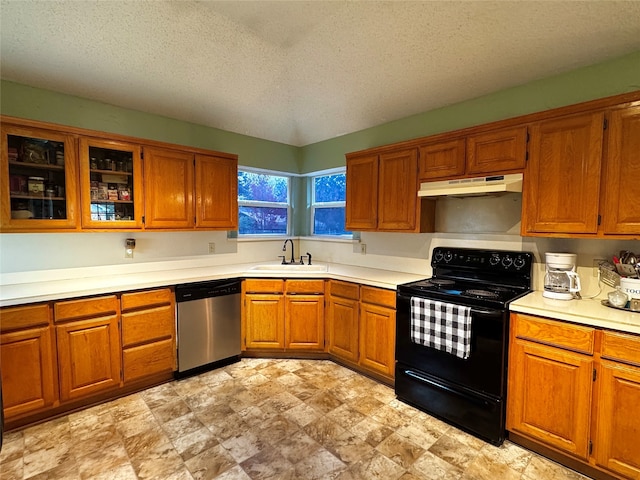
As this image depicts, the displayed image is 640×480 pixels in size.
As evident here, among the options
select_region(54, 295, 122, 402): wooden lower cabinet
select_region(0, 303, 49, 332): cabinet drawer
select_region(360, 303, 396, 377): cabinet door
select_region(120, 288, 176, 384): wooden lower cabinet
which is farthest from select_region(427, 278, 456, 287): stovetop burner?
select_region(0, 303, 49, 332): cabinet drawer

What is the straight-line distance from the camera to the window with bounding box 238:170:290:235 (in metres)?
4.11

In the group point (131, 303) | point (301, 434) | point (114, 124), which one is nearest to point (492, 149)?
point (301, 434)

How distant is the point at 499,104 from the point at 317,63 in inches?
62.7

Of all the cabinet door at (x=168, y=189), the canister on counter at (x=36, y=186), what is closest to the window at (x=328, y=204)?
the cabinet door at (x=168, y=189)

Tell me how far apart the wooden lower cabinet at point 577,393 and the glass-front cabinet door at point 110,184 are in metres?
3.18

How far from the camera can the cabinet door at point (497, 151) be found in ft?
7.51

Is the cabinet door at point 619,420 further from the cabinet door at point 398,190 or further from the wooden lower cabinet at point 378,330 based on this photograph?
the cabinet door at point 398,190

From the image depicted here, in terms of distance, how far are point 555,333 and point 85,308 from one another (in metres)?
3.22

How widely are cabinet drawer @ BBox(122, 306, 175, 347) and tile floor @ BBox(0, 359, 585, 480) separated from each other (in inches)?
18.7

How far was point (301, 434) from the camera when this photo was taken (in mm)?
2213

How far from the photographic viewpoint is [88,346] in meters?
2.43

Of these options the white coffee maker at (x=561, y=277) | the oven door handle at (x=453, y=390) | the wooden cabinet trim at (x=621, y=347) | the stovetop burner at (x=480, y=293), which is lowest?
the oven door handle at (x=453, y=390)

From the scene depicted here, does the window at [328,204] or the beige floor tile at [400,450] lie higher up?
the window at [328,204]

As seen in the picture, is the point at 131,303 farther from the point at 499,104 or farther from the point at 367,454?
the point at 499,104
